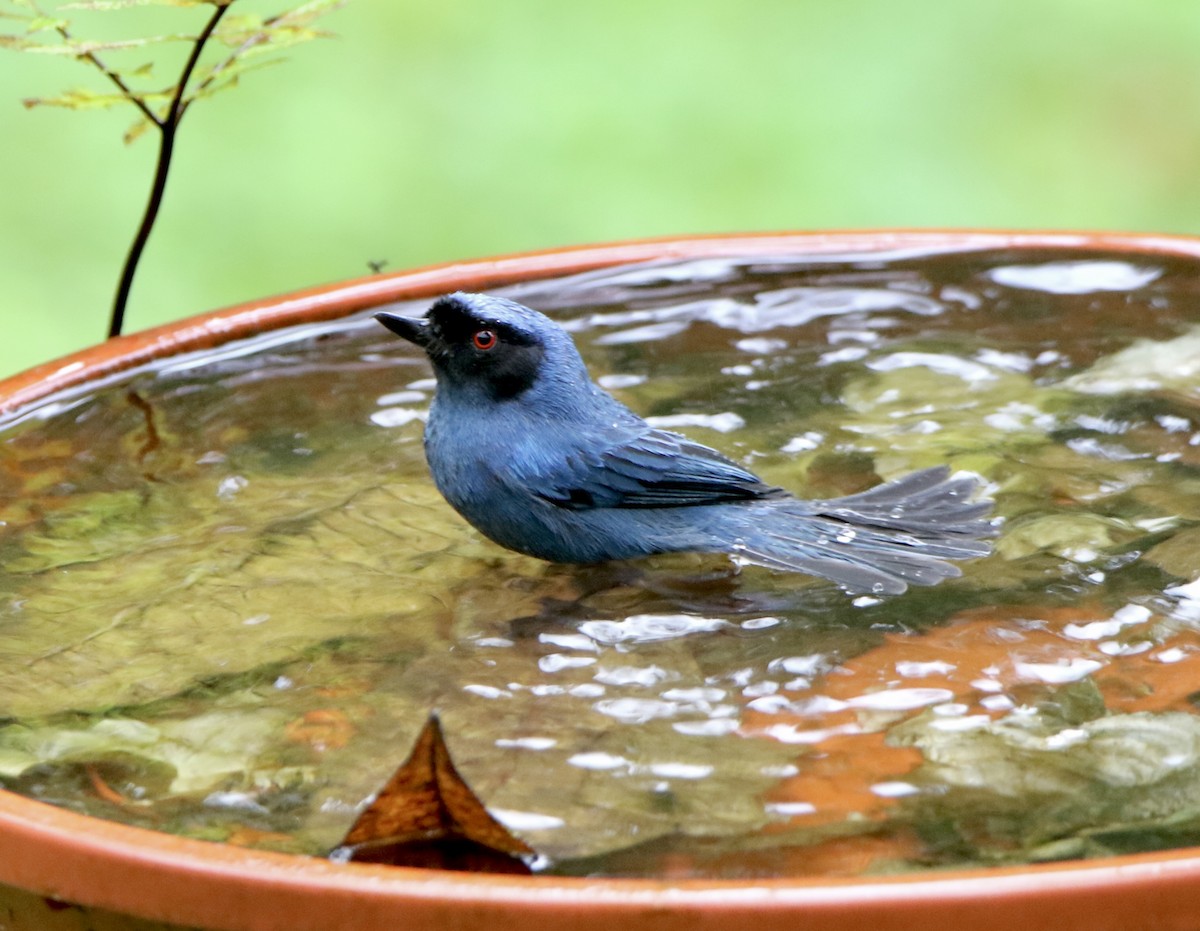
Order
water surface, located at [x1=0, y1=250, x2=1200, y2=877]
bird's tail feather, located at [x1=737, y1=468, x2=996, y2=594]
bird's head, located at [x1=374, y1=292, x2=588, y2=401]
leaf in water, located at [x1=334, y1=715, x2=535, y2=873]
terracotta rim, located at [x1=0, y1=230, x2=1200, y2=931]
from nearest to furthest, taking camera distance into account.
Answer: terracotta rim, located at [x1=0, y1=230, x2=1200, y2=931], leaf in water, located at [x1=334, y1=715, x2=535, y2=873], water surface, located at [x1=0, y1=250, x2=1200, y2=877], bird's tail feather, located at [x1=737, y1=468, x2=996, y2=594], bird's head, located at [x1=374, y1=292, x2=588, y2=401]

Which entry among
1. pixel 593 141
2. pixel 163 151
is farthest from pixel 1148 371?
pixel 593 141

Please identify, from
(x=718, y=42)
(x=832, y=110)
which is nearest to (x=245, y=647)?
(x=832, y=110)

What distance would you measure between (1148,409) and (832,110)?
15.6 feet

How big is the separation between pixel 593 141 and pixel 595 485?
15.9 feet

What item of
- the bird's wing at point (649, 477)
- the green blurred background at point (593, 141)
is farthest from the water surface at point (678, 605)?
the green blurred background at point (593, 141)

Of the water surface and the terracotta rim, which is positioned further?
the water surface

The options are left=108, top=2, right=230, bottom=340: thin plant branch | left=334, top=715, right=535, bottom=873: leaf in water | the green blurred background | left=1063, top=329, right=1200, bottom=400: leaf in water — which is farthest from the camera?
the green blurred background

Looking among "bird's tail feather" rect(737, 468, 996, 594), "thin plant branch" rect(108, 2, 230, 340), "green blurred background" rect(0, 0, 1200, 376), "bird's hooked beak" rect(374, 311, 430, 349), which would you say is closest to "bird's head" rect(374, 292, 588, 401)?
"bird's hooked beak" rect(374, 311, 430, 349)

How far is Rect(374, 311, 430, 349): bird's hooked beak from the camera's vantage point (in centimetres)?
289

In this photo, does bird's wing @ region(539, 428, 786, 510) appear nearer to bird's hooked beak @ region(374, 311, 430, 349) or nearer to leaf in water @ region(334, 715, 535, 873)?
bird's hooked beak @ region(374, 311, 430, 349)

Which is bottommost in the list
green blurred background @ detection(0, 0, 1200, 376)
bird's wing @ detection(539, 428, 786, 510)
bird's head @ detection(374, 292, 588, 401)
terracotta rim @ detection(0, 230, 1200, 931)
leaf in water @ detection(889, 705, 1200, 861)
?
leaf in water @ detection(889, 705, 1200, 861)

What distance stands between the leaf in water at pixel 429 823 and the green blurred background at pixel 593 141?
488 centimetres

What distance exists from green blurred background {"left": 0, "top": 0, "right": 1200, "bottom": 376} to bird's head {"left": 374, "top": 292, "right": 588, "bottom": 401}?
12.1 ft

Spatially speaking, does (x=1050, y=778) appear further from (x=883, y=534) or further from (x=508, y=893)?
(x=883, y=534)
